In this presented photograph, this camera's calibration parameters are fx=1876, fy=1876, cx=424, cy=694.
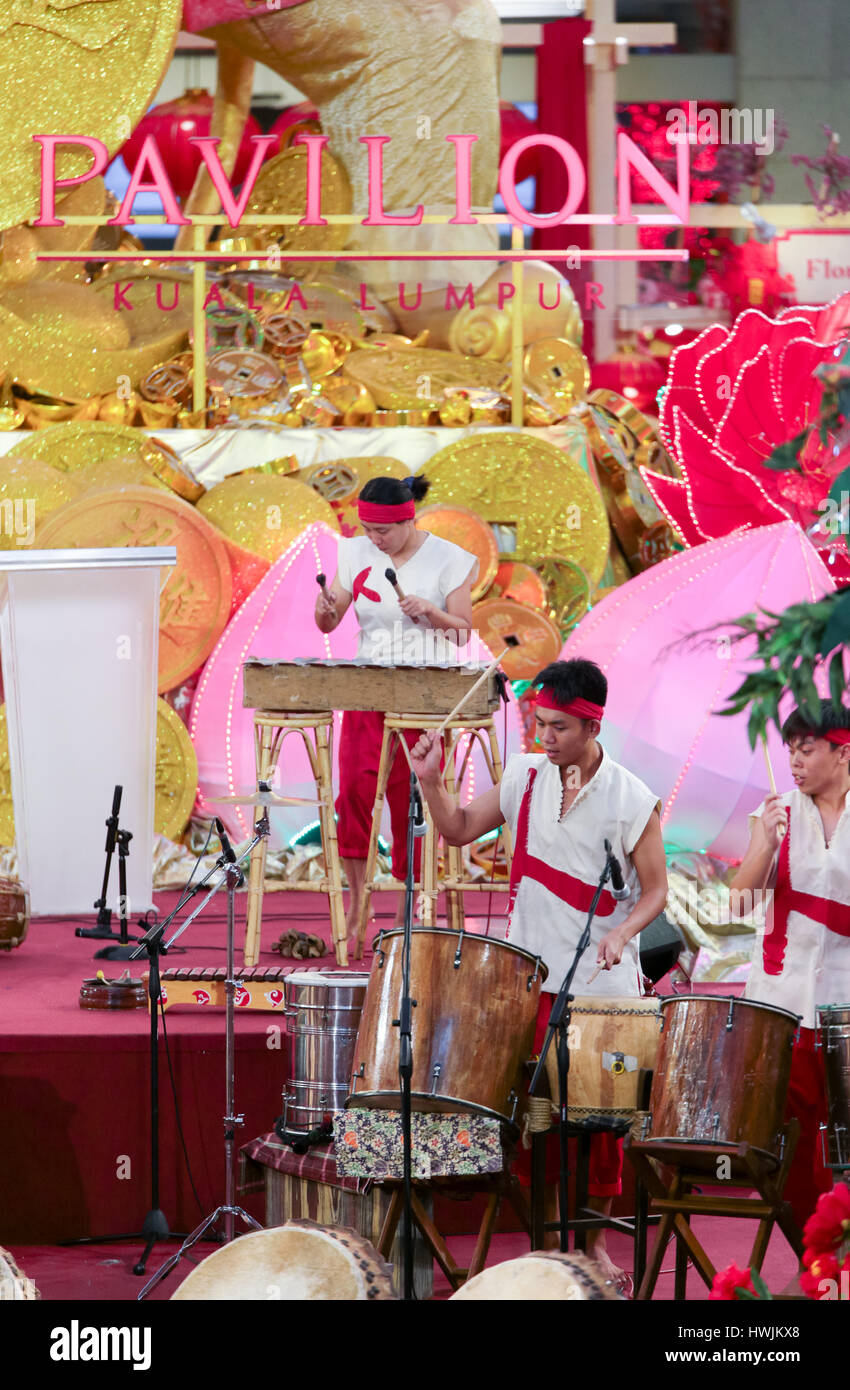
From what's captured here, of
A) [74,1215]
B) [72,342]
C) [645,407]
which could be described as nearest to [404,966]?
[74,1215]

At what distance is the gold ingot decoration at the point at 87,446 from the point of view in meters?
7.88

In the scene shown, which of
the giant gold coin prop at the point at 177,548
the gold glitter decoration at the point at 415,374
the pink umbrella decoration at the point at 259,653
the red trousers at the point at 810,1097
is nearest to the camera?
the red trousers at the point at 810,1097

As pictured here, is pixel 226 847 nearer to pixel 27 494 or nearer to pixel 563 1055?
pixel 563 1055

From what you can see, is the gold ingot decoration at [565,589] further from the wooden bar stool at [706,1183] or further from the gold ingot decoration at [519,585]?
the wooden bar stool at [706,1183]

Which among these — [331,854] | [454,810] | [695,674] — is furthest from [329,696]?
[695,674]

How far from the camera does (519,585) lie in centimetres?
796

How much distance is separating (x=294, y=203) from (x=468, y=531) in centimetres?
276

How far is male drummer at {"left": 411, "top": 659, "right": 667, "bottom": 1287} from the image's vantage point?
4098 mm

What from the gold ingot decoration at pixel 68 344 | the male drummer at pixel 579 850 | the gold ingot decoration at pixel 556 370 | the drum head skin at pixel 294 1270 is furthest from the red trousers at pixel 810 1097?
the gold ingot decoration at pixel 68 344

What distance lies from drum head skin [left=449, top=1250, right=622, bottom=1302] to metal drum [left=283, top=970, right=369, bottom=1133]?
117cm

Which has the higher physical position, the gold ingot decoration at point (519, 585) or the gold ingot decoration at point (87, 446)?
the gold ingot decoration at point (87, 446)

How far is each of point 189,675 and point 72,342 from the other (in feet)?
6.57

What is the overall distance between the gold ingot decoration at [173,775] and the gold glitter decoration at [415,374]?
2255 millimetres
